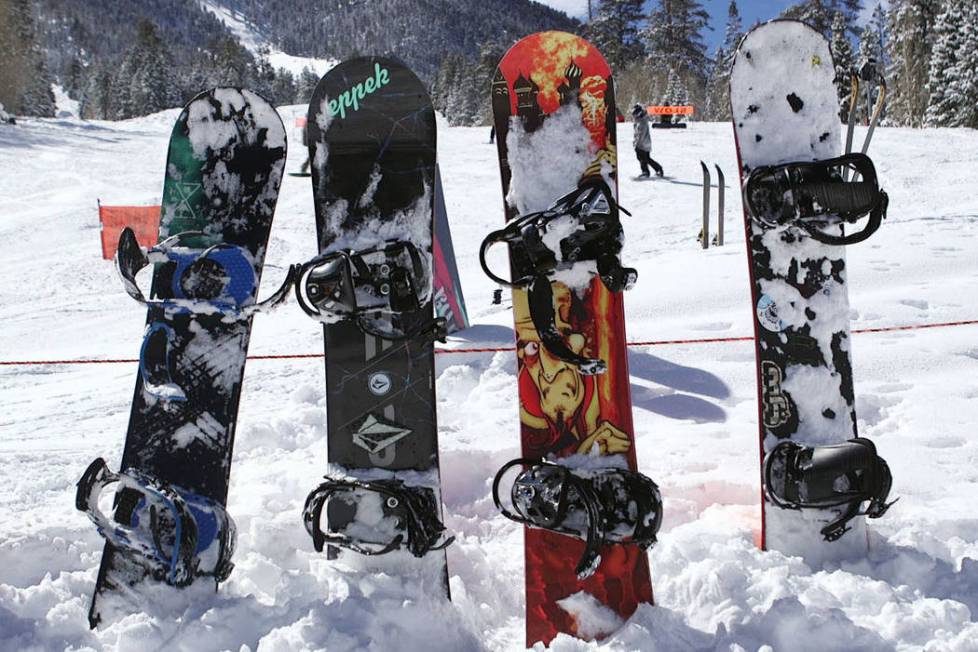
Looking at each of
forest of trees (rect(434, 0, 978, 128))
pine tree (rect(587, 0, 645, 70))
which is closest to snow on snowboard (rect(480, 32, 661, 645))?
forest of trees (rect(434, 0, 978, 128))

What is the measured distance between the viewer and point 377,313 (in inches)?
84.0

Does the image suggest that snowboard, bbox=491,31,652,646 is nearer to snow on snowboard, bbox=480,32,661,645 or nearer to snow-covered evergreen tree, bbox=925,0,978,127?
snow on snowboard, bbox=480,32,661,645

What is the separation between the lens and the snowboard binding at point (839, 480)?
204 cm

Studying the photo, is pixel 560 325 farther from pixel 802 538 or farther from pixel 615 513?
pixel 802 538

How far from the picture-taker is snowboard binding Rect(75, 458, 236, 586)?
2.06 meters

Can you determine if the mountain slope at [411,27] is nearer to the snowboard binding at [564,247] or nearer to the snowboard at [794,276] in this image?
the snowboard at [794,276]

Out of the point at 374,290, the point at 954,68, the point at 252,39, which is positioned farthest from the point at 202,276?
the point at 252,39

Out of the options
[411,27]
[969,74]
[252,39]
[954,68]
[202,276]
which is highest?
[252,39]

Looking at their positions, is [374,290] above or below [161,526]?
above

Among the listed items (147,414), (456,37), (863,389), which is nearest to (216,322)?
(147,414)

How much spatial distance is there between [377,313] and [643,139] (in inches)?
468

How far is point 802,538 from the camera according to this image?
2137 millimetres

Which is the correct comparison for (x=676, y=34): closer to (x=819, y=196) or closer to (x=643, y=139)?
(x=643, y=139)

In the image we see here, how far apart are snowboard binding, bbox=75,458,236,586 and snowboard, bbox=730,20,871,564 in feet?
5.10
